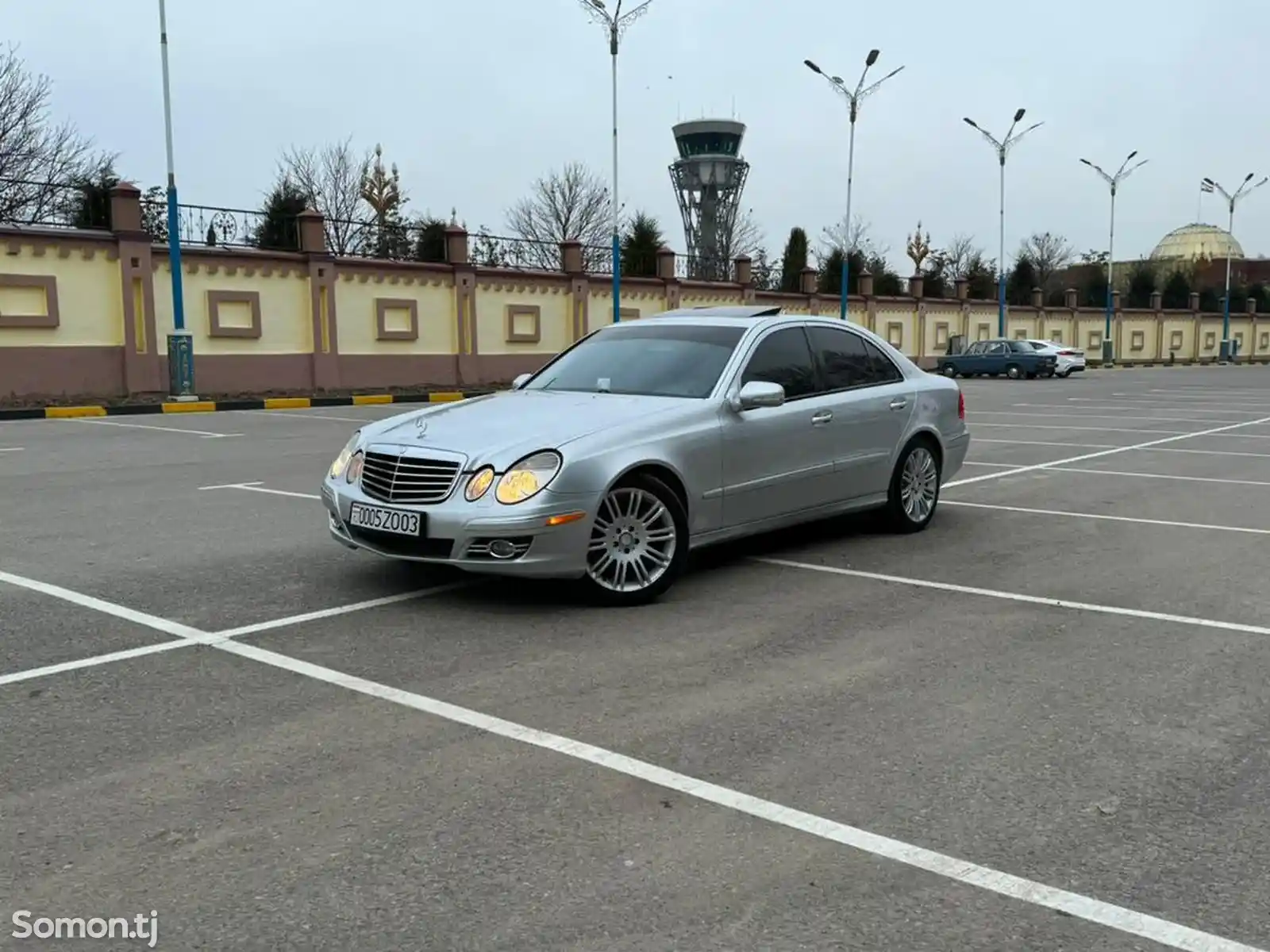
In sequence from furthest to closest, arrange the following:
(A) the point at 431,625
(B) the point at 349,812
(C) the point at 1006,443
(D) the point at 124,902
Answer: (C) the point at 1006,443, (A) the point at 431,625, (B) the point at 349,812, (D) the point at 124,902

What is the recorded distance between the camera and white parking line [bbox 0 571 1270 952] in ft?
9.73

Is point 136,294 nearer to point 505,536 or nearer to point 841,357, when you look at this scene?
point 841,357

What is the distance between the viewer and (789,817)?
3.58m

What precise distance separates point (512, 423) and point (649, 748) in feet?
8.49

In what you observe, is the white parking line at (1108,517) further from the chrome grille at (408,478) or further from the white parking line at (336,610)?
the chrome grille at (408,478)

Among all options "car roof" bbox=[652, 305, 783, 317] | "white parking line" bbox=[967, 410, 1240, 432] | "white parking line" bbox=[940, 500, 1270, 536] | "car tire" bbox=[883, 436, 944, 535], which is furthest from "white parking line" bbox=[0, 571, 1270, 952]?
"white parking line" bbox=[967, 410, 1240, 432]

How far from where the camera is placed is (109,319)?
23.6 m

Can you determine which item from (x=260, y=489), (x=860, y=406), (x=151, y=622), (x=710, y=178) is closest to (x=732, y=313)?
(x=860, y=406)

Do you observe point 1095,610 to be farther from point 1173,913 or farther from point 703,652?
point 1173,913

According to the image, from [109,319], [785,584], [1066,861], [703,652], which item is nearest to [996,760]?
[1066,861]

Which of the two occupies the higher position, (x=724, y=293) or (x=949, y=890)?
(x=724, y=293)

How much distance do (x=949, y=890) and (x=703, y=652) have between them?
2305 mm

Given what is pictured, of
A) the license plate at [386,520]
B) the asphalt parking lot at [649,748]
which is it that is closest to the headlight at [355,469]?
the license plate at [386,520]

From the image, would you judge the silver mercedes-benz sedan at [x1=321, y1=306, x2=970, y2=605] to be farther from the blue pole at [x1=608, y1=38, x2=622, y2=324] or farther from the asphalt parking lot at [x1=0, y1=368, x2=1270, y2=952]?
the blue pole at [x1=608, y1=38, x2=622, y2=324]
